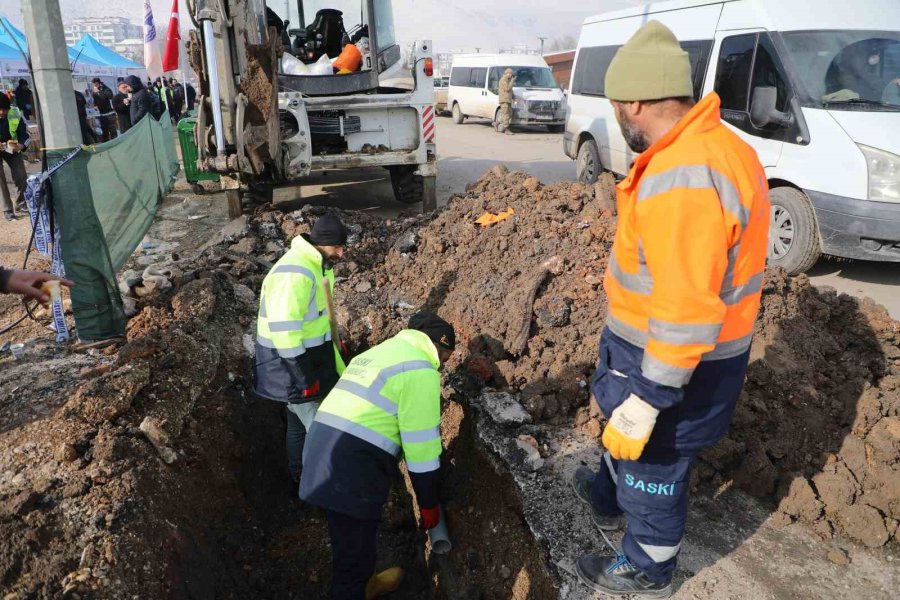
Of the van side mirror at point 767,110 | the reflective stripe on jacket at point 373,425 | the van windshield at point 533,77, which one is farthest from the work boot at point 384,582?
the van windshield at point 533,77

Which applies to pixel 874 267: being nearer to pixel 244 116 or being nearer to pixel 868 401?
pixel 868 401

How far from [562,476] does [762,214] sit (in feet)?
5.63

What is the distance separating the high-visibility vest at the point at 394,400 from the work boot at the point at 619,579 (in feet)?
2.68

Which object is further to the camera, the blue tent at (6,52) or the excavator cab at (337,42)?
the blue tent at (6,52)

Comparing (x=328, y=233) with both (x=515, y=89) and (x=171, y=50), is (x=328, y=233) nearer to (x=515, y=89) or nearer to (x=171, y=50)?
(x=171, y=50)

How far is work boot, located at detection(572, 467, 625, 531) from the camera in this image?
282 cm

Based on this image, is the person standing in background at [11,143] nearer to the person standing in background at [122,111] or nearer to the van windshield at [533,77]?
the person standing in background at [122,111]

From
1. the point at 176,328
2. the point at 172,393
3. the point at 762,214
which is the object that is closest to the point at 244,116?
the point at 176,328

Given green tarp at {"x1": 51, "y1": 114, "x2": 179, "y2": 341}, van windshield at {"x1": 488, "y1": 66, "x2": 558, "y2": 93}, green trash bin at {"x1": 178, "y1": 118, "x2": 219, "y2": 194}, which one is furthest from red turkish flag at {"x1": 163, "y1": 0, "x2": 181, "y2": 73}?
van windshield at {"x1": 488, "y1": 66, "x2": 558, "y2": 93}

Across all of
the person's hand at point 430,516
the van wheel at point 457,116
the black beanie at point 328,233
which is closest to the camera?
the person's hand at point 430,516

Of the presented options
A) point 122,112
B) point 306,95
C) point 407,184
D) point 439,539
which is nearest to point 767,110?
point 407,184

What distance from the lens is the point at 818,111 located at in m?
5.48

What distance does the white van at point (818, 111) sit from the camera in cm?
522

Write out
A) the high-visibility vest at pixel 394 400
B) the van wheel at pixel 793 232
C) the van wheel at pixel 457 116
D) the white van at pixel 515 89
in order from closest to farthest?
the high-visibility vest at pixel 394 400 < the van wheel at pixel 793 232 < the white van at pixel 515 89 < the van wheel at pixel 457 116
